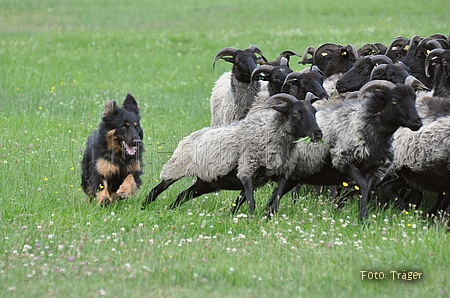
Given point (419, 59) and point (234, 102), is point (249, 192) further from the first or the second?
point (419, 59)

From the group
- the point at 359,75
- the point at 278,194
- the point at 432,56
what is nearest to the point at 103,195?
the point at 278,194

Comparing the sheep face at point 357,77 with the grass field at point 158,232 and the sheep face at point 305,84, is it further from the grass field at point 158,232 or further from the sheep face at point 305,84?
the grass field at point 158,232

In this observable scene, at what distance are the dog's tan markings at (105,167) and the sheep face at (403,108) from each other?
342 cm

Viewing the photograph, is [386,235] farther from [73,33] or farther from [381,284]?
[73,33]

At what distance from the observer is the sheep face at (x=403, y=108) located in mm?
8289

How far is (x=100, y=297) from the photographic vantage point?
5707mm

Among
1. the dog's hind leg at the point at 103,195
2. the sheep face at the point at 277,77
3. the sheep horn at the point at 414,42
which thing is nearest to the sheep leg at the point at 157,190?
the dog's hind leg at the point at 103,195

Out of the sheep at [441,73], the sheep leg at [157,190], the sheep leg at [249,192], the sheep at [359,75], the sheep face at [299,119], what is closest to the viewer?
the sheep face at [299,119]

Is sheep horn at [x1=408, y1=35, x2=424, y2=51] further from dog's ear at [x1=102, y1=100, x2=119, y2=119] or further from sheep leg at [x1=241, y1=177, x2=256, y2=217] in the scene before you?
dog's ear at [x1=102, y1=100, x2=119, y2=119]

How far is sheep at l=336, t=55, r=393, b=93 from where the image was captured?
35.9 feet

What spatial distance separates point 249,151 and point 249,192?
0.51m

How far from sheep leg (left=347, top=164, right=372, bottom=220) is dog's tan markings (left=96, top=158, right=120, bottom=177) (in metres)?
2.90

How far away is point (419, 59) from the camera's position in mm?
11797

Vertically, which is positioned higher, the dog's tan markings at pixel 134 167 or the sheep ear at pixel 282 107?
the sheep ear at pixel 282 107
